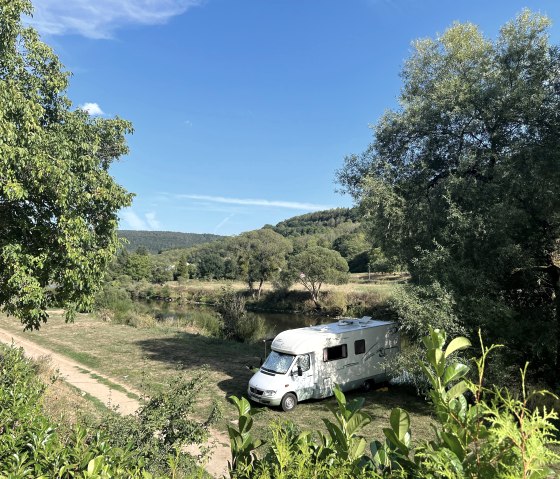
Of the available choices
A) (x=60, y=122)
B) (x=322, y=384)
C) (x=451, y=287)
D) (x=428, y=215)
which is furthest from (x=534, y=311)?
(x=60, y=122)

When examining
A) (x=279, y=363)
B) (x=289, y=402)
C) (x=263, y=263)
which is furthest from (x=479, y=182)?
(x=263, y=263)

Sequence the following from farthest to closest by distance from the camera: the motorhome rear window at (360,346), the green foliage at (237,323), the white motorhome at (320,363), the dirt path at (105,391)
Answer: the green foliage at (237,323) < the motorhome rear window at (360,346) < the white motorhome at (320,363) < the dirt path at (105,391)

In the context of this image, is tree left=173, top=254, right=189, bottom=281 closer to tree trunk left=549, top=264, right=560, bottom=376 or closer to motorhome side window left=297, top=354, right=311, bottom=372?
motorhome side window left=297, top=354, right=311, bottom=372

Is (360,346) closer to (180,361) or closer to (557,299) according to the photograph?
(557,299)

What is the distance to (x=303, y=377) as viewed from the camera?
41.2ft

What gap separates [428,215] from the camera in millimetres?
13328

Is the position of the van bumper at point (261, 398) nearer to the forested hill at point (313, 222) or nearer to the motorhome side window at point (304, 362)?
the motorhome side window at point (304, 362)

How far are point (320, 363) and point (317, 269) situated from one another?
1451 inches

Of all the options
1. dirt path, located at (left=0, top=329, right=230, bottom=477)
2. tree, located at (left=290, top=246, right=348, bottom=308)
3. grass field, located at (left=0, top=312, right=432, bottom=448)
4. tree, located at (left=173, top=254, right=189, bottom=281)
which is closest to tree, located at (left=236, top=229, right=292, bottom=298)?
tree, located at (left=290, top=246, right=348, bottom=308)

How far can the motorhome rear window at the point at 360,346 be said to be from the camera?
13.9 metres

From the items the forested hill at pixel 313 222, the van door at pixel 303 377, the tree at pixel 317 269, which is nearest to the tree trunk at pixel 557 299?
the van door at pixel 303 377

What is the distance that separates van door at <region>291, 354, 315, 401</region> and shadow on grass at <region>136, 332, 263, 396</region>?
6.72 feet

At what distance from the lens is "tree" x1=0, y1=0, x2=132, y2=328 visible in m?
7.56

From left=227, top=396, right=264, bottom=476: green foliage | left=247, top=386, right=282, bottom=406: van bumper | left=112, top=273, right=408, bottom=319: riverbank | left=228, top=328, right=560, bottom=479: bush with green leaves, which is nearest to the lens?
left=228, top=328, right=560, bottom=479: bush with green leaves
